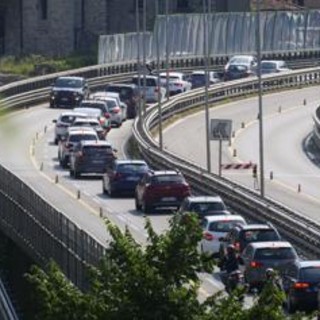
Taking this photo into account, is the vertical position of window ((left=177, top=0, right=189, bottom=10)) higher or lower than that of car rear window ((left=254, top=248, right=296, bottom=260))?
lower

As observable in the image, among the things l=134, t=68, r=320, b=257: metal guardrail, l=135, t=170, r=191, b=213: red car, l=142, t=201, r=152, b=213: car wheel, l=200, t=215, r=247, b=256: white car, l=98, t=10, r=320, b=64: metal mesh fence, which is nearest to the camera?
l=200, t=215, r=247, b=256: white car

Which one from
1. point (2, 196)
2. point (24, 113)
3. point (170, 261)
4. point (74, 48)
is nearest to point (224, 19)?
point (74, 48)

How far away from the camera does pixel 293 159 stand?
71938mm

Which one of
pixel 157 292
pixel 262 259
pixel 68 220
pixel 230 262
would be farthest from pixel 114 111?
pixel 157 292

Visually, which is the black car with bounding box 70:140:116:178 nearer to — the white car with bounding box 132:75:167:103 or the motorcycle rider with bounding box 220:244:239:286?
the motorcycle rider with bounding box 220:244:239:286

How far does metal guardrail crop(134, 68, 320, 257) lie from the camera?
144 ft

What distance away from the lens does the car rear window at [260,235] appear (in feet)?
136

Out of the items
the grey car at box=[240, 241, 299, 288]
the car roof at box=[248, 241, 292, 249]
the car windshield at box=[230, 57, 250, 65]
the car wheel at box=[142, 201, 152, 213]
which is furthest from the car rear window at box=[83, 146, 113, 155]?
the car windshield at box=[230, 57, 250, 65]

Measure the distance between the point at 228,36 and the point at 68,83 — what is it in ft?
73.5

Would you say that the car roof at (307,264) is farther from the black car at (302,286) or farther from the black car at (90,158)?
the black car at (90,158)

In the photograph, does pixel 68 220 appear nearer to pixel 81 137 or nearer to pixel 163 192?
pixel 163 192

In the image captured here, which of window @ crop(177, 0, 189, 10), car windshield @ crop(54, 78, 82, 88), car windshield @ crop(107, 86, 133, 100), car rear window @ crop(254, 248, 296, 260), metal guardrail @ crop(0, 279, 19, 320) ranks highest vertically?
car rear window @ crop(254, 248, 296, 260)

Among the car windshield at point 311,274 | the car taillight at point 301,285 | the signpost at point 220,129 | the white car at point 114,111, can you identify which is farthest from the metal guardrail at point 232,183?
the car taillight at point 301,285

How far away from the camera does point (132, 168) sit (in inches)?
2315
